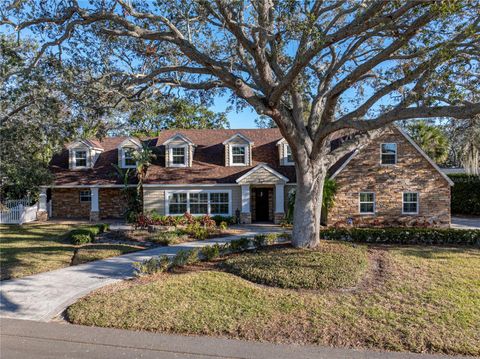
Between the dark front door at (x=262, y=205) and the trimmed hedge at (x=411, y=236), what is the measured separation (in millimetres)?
8198

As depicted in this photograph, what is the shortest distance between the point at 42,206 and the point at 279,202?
1574 centimetres

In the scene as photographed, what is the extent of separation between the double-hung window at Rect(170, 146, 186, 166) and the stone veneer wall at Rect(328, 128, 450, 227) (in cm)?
977

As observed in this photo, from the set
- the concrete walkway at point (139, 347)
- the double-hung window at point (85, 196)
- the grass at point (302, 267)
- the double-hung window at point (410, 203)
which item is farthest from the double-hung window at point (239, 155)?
the concrete walkway at point (139, 347)

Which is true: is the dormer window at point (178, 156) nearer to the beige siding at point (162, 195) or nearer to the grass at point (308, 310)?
the beige siding at point (162, 195)

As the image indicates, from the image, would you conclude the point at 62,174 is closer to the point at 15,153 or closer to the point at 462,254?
the point at 15,153

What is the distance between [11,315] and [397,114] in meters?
9.51

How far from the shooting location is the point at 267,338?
18.0 ft

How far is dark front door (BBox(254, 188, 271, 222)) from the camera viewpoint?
2216 centimetres

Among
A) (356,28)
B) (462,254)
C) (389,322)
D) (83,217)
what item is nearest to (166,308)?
(389,322)

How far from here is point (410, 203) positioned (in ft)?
62.7

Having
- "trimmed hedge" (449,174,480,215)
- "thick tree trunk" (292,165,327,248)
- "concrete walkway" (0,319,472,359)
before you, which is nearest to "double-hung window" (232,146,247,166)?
"thick tree trunk" (292,165,327,248)

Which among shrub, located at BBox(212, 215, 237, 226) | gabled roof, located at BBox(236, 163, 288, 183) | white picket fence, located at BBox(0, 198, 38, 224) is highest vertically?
gabled roof, located at BBox(236, 163, 288, 183)

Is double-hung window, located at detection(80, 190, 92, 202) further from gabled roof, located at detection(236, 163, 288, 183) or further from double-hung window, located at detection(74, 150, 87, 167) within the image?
gabled roof, located at detection(236, 163, 288, 183)

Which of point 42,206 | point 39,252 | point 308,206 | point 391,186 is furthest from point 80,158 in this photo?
point 391,186
